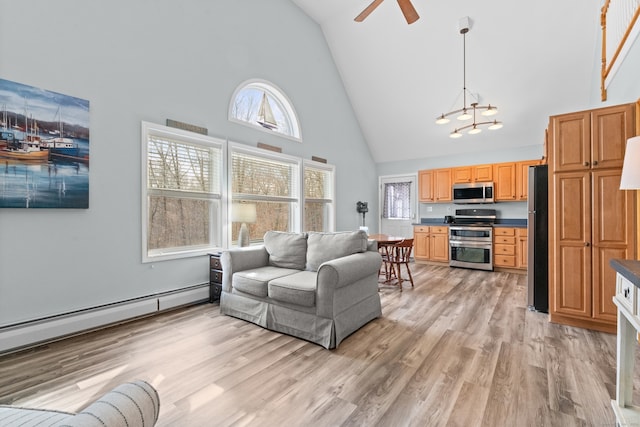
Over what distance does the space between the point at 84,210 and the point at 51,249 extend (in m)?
0.41

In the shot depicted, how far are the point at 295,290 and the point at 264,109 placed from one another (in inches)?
127

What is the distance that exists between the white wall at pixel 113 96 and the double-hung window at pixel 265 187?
308 millimetres

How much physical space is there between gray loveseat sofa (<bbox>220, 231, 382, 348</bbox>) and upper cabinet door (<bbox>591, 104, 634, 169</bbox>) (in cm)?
232

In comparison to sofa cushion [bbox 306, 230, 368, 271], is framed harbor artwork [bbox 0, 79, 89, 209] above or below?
above

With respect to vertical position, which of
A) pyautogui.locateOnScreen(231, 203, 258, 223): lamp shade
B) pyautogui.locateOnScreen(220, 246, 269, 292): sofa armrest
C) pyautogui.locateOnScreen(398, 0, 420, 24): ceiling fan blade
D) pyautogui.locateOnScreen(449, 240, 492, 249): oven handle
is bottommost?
pyautogui.locateOnScreen(449, 240, 492, 249): oven handle

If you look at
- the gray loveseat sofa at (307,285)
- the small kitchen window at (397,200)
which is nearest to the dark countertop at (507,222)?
the small kitchen window at (397,200)

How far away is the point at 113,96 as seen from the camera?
281 cm

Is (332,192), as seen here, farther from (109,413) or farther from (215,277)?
(109,413)

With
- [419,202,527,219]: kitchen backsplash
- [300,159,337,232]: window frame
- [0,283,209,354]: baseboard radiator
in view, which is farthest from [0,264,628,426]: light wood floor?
[419,202,527,219]: kitchen backsplash

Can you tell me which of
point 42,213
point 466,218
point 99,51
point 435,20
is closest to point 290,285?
point 42,213

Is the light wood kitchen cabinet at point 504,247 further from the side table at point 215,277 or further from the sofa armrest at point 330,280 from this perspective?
the side table at point 215,277

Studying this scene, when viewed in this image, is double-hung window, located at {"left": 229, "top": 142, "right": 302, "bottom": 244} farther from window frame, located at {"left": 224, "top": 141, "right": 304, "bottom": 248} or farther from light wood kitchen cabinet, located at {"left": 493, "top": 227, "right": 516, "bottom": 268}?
light wood kitchen cabinet, located at {"left": 493, "top": 227, "right": 516, "bottom": 268}

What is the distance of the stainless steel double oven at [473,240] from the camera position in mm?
5688

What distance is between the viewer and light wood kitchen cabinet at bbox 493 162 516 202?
577 cm
